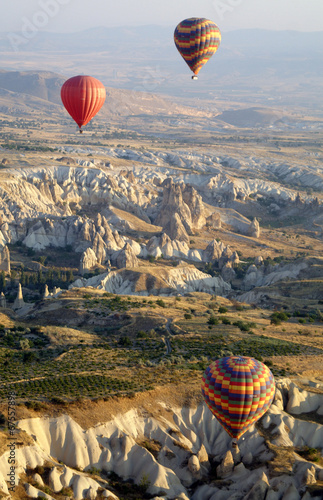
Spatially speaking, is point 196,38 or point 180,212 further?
point 180,212

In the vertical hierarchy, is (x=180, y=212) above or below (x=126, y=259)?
above

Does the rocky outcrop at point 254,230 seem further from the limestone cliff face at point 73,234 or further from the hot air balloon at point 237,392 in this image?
the hot air balloon at point 237,392

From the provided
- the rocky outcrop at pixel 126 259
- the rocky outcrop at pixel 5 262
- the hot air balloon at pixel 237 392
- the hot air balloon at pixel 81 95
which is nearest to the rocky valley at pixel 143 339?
the rocky outcrop at pixel 126 259

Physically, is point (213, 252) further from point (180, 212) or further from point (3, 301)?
point (3, 301)

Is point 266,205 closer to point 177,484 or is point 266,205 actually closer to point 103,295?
point 103,295

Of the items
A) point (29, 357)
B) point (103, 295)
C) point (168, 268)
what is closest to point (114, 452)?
point (29, 357)

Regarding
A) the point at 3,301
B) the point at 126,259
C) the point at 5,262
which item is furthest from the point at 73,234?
the point at 3,301
